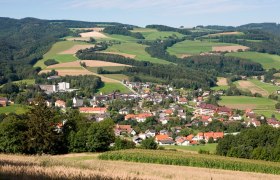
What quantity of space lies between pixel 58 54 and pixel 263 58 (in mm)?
71702

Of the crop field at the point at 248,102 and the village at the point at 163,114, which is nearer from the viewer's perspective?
the village at the point at 163,114

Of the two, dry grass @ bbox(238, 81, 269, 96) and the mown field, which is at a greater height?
dry grass @ bbox(238, 81, 269, 96)

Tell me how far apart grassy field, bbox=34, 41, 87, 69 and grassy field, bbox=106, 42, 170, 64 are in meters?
14.8

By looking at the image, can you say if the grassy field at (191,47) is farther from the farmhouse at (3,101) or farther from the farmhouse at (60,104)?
the farmhouse at (3,101)

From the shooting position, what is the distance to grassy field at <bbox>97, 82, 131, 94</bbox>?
328 feet

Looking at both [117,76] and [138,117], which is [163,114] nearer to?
[138,117]

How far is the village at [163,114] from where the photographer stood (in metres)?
67.1

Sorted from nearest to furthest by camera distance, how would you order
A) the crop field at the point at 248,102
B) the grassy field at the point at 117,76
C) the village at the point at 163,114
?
1. the village at the point at 163,114
2. the crop field at the point at 248,102
3. the grassy field at the point at 117,76

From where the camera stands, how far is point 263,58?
150625 millimetres

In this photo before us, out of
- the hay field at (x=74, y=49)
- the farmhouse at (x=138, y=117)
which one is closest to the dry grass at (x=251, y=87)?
the farmhouse at (x=138, y=117)

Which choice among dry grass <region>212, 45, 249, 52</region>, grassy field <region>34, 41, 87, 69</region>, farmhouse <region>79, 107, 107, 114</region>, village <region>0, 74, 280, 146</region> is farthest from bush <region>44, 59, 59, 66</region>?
dry grass <region>212, 45, 249, 52</region>

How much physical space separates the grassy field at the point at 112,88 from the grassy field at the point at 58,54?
29.6 m

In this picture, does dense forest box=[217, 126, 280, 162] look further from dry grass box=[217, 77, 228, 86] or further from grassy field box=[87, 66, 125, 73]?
grassy field box=[87, 66, 125, 73]

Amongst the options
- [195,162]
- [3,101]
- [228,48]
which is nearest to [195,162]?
[195,162]
